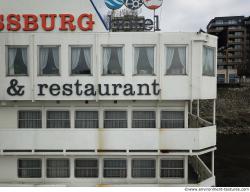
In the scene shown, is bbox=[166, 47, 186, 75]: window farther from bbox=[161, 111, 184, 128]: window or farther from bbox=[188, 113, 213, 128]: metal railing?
bbox=[188, 113, 213, 128]: metal railing

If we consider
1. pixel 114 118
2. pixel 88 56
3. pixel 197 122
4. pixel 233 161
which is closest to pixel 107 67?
pixel 88 56

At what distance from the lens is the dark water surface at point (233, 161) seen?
28484mm

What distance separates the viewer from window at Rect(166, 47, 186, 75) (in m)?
15.4

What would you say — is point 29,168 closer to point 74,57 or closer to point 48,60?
point 48,60

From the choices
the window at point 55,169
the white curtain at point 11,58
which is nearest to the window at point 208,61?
the window at point 55,169

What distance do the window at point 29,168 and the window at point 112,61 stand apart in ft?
20.3

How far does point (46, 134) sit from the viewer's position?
15.3 m

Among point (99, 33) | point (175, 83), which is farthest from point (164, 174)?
point (99, 33)

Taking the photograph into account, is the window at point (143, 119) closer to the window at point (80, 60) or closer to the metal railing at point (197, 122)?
the metal railing at point (197, 122)

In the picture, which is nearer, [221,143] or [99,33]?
[99,33]

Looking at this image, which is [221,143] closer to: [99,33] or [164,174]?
[164,174]

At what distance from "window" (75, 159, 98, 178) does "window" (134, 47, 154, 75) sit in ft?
17.7

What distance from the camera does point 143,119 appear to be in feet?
53.7

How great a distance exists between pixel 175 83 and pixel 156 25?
403 centimetres
